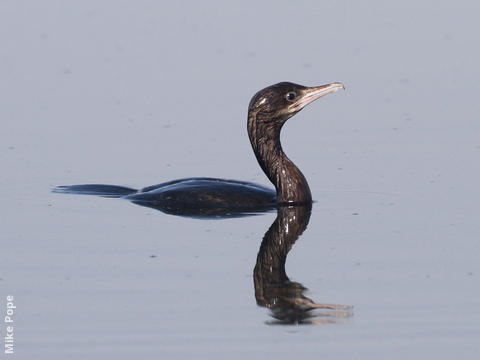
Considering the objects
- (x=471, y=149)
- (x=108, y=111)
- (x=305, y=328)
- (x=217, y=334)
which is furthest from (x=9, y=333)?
(x=108, y=111)

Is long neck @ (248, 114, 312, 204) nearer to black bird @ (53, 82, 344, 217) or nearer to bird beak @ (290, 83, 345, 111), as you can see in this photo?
black bird @ (53, 82, 344, 217)

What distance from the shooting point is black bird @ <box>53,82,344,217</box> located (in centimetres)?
1277

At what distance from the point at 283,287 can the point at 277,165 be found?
3.44 metres

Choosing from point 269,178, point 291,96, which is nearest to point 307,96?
point 291,96

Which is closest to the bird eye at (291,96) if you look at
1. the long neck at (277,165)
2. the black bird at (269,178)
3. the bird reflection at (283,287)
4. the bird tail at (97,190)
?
the black bird at (269,178)

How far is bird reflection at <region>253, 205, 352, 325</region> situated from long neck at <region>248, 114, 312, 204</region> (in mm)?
605

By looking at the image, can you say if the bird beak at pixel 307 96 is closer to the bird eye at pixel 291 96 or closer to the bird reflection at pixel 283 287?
the bird eye at pixel 291 96

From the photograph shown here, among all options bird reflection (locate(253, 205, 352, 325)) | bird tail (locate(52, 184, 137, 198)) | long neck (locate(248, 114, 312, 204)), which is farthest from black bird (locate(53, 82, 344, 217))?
bird reflection (locate(253, 205, 352, 325))

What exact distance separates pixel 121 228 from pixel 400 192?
10.6 feet

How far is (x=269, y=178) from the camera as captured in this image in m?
13.1

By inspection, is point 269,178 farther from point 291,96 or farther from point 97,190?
point 97,190

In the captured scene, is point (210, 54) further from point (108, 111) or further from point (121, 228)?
point (121, 228)

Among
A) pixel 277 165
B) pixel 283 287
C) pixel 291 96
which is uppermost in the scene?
pixel 291 96

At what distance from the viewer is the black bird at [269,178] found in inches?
503
